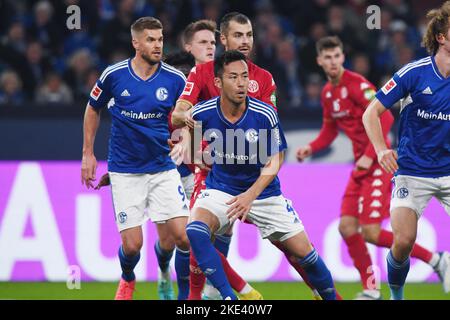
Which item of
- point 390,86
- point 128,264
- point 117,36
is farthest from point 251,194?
point 117,36

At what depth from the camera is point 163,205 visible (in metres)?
8.04

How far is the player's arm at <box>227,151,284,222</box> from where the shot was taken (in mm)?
7031

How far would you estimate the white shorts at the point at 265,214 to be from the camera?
7.19m

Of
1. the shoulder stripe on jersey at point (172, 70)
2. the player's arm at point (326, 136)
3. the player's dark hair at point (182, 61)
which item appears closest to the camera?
the shoulder stripe on jersey at point (172, 70)

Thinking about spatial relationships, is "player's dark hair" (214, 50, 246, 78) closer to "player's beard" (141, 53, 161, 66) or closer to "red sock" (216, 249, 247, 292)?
"player's beard" (141, 53, 161, 66)

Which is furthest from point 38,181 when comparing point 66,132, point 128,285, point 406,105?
point 406,105

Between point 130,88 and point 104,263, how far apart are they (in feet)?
9.58

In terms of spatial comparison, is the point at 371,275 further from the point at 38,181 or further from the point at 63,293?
the point at 38,181

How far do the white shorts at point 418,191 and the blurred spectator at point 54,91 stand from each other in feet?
18.1

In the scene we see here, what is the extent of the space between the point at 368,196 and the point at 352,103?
830mm

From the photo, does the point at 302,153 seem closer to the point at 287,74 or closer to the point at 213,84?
the point at 213,84

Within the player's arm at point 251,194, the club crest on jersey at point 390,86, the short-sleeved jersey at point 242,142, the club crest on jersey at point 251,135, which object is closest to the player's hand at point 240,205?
the player's arm at point 251,194

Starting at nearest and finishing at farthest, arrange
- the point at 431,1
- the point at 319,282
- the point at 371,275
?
1. the point at 319,282
2. the point at 371,275
3. the point at 431,1

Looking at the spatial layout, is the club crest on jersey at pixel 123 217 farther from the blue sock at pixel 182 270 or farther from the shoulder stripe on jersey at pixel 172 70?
the shoulder stripe on jersey at pixel 172 70
